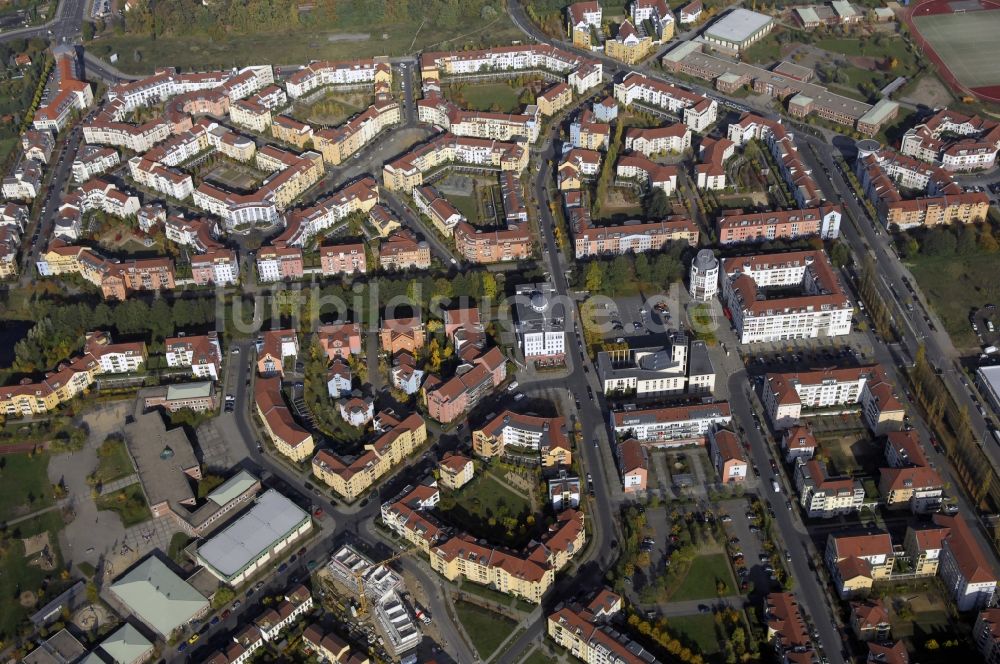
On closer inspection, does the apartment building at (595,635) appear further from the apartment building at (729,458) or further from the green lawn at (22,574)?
the green lawn at (22,574)

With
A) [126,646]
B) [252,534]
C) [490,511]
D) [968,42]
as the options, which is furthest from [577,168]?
[126,646]

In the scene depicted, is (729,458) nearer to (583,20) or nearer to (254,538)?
(254,538)

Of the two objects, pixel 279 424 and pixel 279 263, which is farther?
pixel 279 263

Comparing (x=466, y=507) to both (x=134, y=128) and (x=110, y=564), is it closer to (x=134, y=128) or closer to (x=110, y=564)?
(x=110, y=564)

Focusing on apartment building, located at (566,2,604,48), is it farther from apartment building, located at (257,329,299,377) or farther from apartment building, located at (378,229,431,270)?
apartment building, located at (257,329,299,377)

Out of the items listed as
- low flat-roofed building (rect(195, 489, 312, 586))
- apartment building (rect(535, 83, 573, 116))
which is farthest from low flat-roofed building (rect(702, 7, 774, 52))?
low flat-roofed building (rect(195, 489, 312, 586))

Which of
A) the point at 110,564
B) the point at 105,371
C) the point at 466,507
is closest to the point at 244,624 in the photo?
the point at 110,564

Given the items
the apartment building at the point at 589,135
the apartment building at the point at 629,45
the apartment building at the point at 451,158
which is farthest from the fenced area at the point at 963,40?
the apartment building at the point at 451,158
